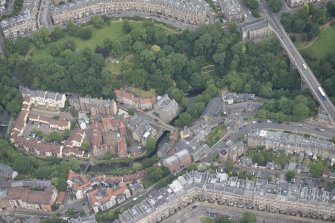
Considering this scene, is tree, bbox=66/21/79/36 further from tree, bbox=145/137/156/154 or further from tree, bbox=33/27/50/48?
tree, bbox=145/137/156/154

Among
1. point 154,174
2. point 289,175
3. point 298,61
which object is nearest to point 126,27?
point 298,61

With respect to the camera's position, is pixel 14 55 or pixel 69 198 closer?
pixel 69 198

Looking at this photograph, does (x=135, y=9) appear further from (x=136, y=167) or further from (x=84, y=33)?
(x=136, y=167)

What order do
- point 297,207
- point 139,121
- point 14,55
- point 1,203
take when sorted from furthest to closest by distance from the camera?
1. point 14,55
2. point 139,121
3. point 1,203
4. point 297,207

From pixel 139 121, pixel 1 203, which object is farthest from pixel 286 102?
pixel 1 203

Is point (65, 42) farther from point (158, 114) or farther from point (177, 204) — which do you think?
point (177, 204)

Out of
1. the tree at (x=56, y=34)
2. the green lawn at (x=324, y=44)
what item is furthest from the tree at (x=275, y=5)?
the tree at (x=56, y=34)

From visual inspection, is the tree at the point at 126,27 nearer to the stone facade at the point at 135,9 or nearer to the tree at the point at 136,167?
the stone facade at the point at 135,9
